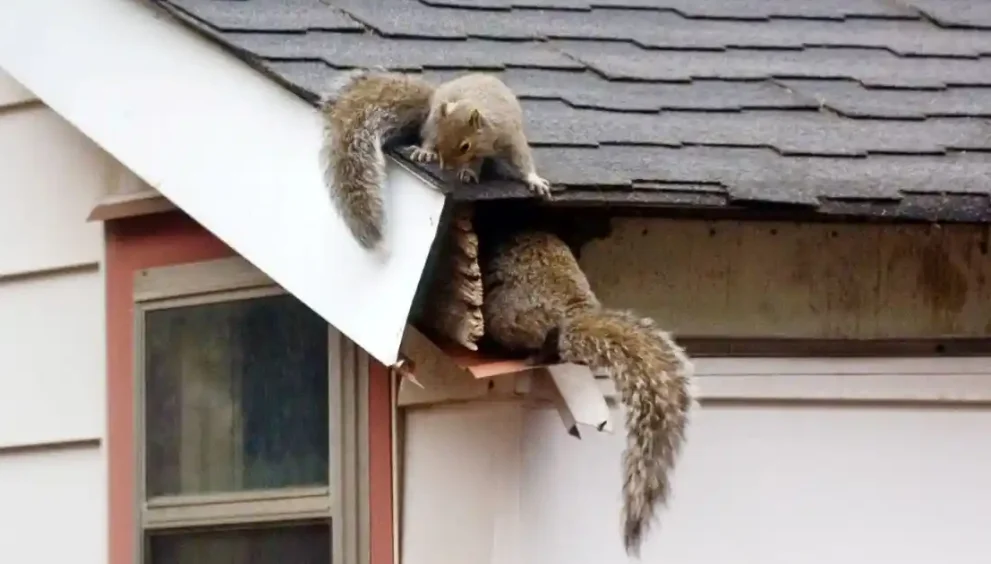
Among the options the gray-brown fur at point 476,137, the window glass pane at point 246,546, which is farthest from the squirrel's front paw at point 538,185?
the window glass pane at point 246,546

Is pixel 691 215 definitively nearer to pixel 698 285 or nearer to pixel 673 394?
pixel 698 285

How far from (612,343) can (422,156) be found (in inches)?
16.4

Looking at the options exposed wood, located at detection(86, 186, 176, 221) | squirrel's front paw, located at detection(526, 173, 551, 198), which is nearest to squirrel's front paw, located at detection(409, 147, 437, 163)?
squirrel's front paw, located at detection(526, 173, 551, 198)

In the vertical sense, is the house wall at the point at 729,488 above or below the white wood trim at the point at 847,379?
below

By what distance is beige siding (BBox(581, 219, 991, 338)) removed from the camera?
2432 mm

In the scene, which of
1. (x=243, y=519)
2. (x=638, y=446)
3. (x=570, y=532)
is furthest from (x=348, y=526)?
(x=638, y=446)

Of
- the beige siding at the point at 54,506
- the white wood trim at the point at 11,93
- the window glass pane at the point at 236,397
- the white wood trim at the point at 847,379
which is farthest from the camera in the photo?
the white wood trim at the point at 11,93

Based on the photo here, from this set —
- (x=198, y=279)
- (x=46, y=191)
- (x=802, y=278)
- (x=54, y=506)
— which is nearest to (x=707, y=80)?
(x=802, y=278)

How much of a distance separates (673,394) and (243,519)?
2.94 feet

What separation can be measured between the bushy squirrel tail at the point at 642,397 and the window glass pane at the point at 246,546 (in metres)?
0.66

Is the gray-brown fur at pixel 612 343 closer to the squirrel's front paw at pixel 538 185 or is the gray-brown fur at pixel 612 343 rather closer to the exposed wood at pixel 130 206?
the squirrel's front paw at pixel 538 185

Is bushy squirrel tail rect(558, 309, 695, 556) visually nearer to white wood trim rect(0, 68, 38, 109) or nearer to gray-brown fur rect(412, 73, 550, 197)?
gray-brown fur rect(412, 73, 550, 197)

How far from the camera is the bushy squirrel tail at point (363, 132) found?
2105 mm

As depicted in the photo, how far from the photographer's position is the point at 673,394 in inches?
80.7
